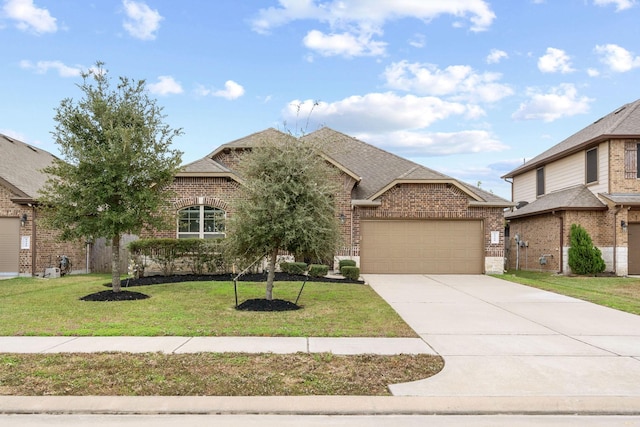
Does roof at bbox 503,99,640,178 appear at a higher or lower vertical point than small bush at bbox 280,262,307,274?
higher

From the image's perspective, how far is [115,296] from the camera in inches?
438

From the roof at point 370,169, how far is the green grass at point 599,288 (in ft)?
11.6

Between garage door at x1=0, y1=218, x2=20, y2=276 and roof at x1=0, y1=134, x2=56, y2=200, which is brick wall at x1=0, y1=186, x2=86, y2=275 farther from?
Result: roof at x1=0, y1=134, x2=56, y2=200

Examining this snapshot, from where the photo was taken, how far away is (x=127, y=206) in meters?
11.5

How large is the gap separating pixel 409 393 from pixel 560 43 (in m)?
14.5

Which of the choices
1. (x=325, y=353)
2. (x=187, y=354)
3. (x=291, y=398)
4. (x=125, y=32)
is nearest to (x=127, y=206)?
(x=125, y=32)

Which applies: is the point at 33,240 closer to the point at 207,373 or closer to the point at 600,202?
the point at 207,373

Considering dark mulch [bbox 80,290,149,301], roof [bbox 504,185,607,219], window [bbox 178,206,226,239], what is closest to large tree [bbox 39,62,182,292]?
dark mulch [bbox 80,290,149,301]

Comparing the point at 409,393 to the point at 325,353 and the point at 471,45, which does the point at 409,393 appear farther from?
the point at 471,45

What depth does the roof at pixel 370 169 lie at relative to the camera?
17.7 metres

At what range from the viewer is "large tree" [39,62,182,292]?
11.1 metres

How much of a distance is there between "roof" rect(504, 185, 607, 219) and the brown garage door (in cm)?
388

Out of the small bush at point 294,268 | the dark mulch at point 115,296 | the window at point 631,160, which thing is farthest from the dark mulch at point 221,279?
the window at point 631,160

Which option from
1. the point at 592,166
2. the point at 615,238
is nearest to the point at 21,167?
the point at 592,166
